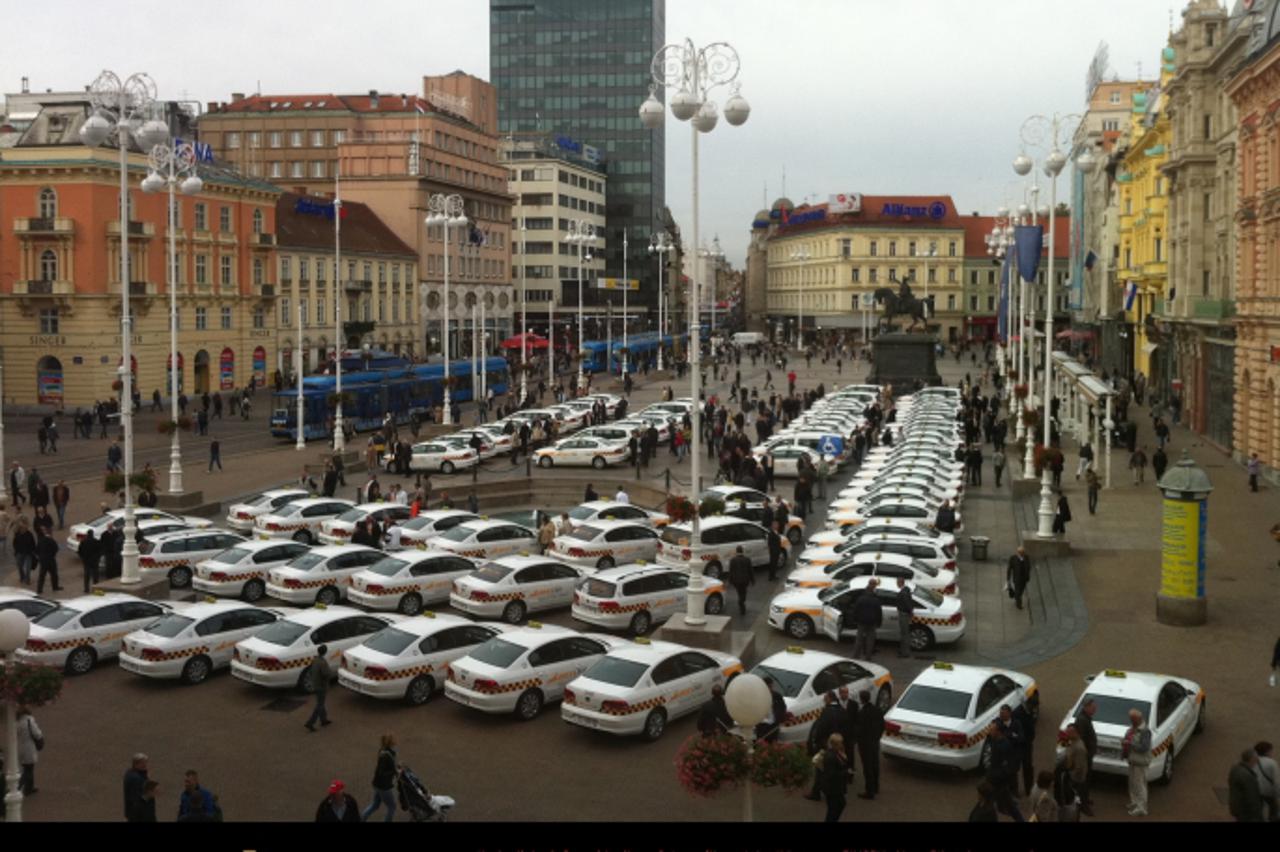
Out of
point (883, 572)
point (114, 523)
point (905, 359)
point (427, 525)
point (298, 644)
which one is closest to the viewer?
point (298, 644)

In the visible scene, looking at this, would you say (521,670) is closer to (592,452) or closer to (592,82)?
(592,452)

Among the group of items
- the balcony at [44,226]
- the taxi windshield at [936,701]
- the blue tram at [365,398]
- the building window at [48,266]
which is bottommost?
the taxi windshield at [936,701]

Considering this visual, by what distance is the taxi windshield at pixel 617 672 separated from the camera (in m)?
17.7

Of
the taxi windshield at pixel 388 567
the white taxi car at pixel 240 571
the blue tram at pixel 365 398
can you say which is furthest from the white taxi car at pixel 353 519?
the blue tram at pixel 365 398

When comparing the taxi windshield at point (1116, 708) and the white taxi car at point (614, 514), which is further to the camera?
A: the white taxi car at point (614, 514)

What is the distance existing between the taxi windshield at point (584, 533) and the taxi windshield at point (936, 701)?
13.0 metres

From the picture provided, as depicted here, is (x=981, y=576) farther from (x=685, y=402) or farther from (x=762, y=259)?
(x=762, y=259)

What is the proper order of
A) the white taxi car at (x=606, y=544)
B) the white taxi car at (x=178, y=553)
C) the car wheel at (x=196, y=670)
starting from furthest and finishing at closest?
the white taxi car at (x=606, y=544) → the white taxi car at (x=178, y=553) → the car wheel at (x=196, y=670)

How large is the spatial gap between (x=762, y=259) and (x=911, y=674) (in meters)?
166

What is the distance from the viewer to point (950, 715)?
16.4 meters

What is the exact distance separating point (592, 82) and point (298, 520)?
424ft

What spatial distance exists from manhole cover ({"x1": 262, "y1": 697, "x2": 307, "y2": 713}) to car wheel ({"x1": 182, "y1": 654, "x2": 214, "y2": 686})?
1.72 meters

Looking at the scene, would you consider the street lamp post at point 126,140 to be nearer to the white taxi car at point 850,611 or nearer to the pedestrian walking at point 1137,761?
the white taxi car at point 850,611

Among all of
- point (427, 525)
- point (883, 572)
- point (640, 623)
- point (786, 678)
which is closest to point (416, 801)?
point (786, 678)
